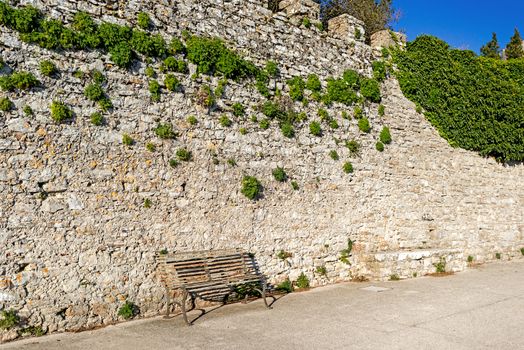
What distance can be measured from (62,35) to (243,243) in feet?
12.9

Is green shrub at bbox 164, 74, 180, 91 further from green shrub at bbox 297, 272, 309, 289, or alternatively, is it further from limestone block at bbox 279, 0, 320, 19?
green shrub at bbox 297, 272, 309, 289

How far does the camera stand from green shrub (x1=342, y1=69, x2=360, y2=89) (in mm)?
9445

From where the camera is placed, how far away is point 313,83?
8836mm

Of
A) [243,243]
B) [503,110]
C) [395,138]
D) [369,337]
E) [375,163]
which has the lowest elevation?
[369,337]

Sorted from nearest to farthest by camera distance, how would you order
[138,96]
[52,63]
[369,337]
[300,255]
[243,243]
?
[369,337] < [52,63] < [138,96] < [243,243] < [300,255]

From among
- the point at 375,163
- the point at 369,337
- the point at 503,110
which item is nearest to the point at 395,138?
the point at 375,163

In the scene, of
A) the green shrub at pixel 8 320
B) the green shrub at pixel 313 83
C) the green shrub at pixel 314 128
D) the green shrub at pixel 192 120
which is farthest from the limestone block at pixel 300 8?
the green shrub at pixel 8 320

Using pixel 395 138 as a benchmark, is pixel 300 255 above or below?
below

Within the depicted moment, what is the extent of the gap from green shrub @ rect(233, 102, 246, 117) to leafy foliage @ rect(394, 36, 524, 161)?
174 inches

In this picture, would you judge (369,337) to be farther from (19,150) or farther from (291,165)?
(19,150)

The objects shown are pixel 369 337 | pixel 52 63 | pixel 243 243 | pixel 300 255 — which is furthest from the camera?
pixel 300 255

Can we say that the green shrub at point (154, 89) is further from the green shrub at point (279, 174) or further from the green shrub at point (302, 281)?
the green shrub at point (302, 281)

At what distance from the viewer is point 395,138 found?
9938 millimetres

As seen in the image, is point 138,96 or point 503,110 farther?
point 503,110
